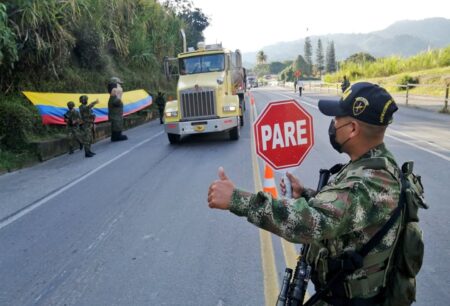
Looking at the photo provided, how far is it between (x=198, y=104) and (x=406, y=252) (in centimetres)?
1041

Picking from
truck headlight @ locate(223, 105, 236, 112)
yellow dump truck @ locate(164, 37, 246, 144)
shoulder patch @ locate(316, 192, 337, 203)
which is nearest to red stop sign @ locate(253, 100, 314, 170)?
shoulder patch @ locate(316, 192, 337, 203)

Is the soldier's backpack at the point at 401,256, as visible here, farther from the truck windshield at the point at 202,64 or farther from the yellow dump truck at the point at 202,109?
the truck windshield at the point at 202,64

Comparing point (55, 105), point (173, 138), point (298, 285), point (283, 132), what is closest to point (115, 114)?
point (55, 105)

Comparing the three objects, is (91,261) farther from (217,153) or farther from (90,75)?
(90,75)

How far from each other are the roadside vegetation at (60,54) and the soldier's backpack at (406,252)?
9.52 m

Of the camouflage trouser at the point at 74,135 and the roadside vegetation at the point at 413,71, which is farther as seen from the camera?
the roadside vegetation at the point at 413,71

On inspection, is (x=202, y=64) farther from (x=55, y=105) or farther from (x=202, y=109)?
Answer: (x=55, y=105)

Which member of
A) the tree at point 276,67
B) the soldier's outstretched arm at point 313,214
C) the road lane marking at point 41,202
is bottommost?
the road lane marking at point 41,202

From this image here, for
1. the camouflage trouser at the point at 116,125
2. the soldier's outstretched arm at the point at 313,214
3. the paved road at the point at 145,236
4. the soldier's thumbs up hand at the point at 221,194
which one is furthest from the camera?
the camouflage trouser at the point at 116,125

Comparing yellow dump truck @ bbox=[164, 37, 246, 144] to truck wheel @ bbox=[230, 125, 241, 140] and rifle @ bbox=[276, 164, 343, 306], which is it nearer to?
truck wheel @ bbox=[230, 125, 241, 140]

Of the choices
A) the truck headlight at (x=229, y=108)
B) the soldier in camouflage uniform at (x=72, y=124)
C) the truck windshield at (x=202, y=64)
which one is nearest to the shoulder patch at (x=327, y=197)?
the truck headlight at (x=229, y=108)

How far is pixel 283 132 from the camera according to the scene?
397 centimetres

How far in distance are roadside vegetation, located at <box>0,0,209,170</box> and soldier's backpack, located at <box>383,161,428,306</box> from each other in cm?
952

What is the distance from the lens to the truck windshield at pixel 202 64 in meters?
13.7
